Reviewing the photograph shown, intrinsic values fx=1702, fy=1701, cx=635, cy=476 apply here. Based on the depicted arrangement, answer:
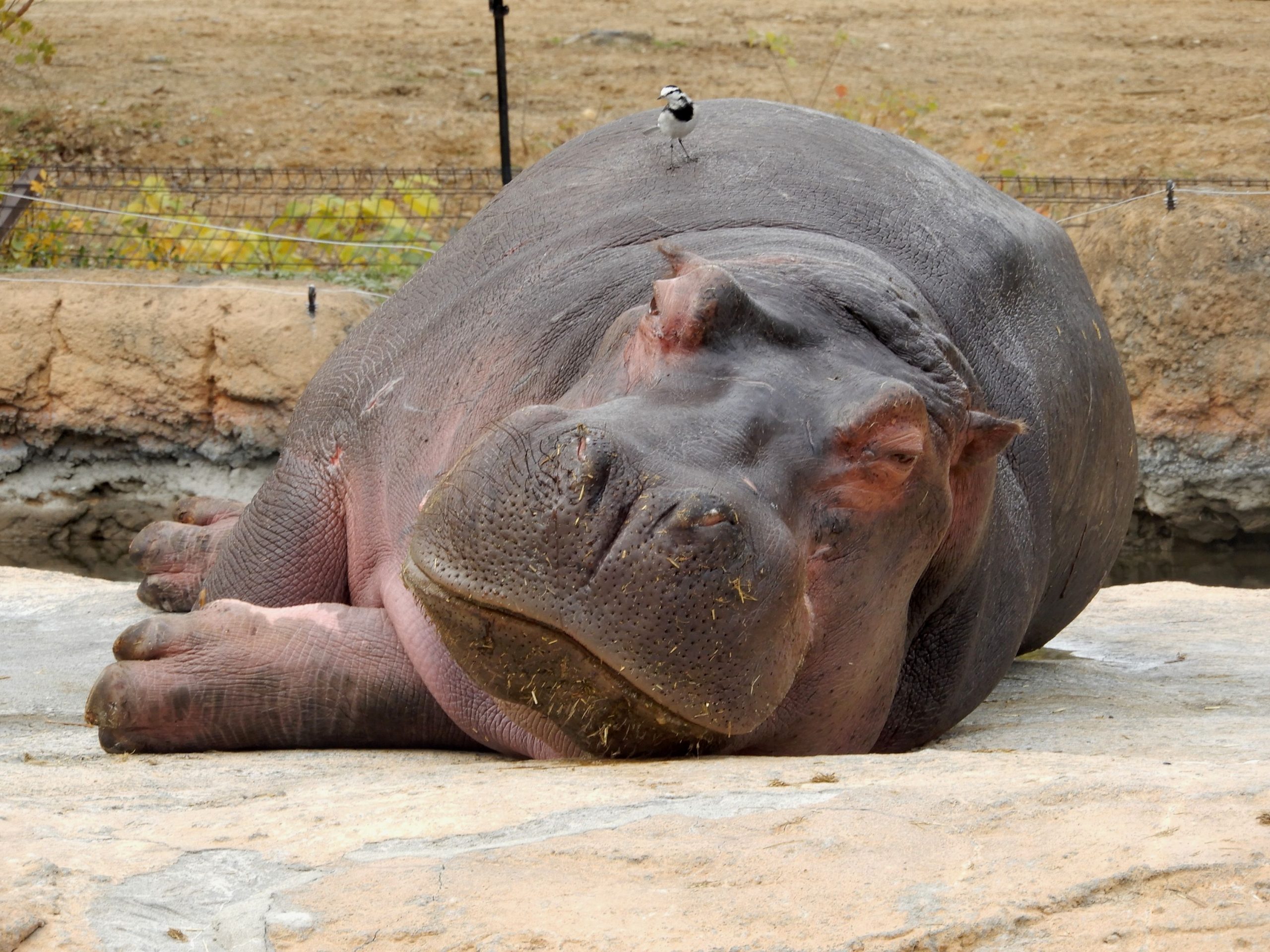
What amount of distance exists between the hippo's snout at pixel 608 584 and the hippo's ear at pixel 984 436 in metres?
0.67

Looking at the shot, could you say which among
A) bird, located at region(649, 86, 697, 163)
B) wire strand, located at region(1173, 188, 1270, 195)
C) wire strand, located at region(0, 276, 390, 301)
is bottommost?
wire strand, located at region(0, 276, 390, 301)

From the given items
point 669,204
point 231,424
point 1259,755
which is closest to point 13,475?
point 231,424

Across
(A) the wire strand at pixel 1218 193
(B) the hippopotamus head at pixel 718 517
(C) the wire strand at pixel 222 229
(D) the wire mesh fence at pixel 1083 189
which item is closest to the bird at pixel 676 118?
(B) the hippopotamus head at pixel 718 517

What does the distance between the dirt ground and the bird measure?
22.6 ft

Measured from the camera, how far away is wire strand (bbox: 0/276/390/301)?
24.8ft

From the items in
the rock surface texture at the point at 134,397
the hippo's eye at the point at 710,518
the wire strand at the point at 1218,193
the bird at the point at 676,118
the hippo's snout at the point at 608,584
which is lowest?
the rock surface texture at the point at 134,397

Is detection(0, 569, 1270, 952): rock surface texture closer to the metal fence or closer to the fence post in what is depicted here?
the metal fence

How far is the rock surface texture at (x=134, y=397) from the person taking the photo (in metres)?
7.44

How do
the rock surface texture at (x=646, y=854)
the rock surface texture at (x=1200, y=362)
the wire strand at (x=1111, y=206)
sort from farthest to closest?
1. the wire strand at (x=1111, y=206)
2. the rock surface texture at (x=1200, y=362)
3. the rock surface texture at (x=646, y=854)

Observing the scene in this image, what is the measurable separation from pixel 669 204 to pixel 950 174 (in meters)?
0.89

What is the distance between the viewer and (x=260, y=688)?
3.17 metres

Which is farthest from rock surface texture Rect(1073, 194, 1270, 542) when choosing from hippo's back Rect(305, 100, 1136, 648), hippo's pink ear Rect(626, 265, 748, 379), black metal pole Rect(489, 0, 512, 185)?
hippo's pink ear Rect(626, 265, 748, 379)

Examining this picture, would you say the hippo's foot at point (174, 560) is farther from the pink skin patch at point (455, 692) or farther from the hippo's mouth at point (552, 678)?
the hippo's mouth at point (552, 678)

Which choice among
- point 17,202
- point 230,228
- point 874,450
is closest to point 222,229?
point 230,228
